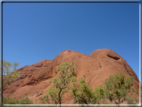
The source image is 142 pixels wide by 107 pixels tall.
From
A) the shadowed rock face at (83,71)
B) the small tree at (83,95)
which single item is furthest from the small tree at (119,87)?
the shadowed rock face at (83,71)

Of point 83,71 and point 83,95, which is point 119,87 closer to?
point 83,95

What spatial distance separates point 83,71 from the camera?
114 ft

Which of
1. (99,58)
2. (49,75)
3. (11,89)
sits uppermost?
(99,58)

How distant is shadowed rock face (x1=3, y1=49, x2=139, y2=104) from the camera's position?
29.4 meters

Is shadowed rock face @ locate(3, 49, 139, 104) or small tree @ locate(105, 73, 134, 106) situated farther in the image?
shadowed rock face @ locate(3, 49, 139, 104)

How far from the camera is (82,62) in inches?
1505

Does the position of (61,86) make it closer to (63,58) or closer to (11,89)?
(63,58)

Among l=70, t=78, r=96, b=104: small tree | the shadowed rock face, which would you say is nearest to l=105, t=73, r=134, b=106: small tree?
l=70, t=78, r=96, b=104: small tree

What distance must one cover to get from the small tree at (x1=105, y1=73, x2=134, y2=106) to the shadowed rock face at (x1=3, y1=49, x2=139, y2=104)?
11.9 metres

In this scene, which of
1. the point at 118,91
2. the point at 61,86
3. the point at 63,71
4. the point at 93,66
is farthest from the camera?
the point at 93,66

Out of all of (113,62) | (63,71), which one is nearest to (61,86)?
(63,71)

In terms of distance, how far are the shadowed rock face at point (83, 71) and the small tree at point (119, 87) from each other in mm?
11882

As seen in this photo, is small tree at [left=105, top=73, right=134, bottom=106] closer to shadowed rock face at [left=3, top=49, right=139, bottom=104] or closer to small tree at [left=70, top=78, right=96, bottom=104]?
small tree at [left=70, top=78, right=96, bottom=104]

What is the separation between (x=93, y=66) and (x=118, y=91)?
2243 cm
